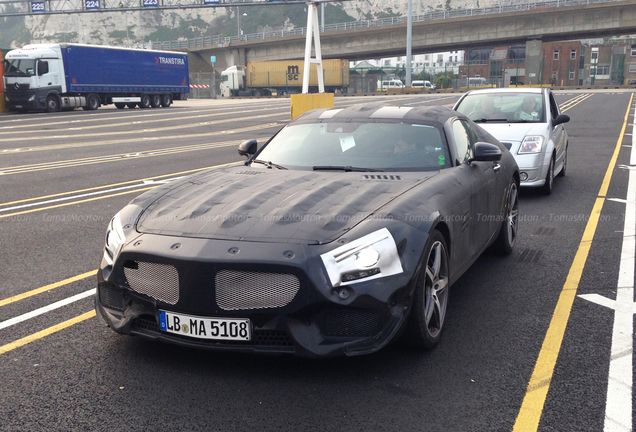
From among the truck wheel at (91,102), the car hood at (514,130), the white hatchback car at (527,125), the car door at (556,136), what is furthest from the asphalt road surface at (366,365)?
the truck wheel at (91,102)

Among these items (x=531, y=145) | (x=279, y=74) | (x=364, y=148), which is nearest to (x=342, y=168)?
(x=364, y=148)

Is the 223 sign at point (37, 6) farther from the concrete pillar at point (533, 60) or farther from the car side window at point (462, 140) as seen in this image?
the car side window at point (462, 140)

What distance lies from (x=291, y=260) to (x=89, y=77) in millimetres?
Answer: 38240

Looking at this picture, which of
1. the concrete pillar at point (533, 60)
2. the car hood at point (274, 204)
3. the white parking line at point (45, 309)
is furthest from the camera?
the concrete pillar at point (533, 60)

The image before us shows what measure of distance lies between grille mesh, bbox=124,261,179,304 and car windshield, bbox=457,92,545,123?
7721mm

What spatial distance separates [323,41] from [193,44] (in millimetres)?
25304

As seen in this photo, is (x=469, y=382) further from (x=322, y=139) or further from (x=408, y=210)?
(x=322, y=139)

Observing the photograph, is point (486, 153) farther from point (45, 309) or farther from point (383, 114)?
point (45, 309)

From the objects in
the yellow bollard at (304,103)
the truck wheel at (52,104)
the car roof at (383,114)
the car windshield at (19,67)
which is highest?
the car windshield at (19,67)

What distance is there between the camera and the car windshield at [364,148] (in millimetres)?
Answer: 4910

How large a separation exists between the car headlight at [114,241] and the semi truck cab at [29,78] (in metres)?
33.7

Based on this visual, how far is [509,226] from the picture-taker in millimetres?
6117

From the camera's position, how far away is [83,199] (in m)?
9.51

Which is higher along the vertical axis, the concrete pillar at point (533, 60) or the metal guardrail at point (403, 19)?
the metal guardrail at point (403, 19)
